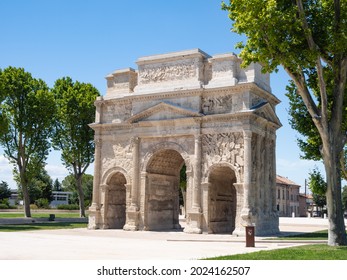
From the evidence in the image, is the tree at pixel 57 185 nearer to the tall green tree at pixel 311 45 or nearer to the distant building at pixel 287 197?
the distant building at pixel 287 197

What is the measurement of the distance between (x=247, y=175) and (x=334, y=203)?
7.92 meters

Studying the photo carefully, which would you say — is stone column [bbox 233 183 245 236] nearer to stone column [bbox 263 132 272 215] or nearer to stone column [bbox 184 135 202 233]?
stone column [bbox 184 135 202 233]

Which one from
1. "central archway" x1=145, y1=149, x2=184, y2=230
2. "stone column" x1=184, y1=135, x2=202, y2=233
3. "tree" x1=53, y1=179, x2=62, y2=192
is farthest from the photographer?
"tree" x1=53, y1=179, x2=62, y2=192

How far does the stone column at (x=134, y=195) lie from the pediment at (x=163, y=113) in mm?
1472

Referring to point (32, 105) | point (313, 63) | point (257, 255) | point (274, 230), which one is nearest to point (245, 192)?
point (274, 230)

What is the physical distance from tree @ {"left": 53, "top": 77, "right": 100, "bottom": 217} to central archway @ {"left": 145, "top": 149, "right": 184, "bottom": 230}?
46.9ft

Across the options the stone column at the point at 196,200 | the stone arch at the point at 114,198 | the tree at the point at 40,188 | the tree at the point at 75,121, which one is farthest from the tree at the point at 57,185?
the stone column at the point at 196,200

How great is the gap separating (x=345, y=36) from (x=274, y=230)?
48.9ft

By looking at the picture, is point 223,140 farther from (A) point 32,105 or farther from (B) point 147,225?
(A) point 32,105

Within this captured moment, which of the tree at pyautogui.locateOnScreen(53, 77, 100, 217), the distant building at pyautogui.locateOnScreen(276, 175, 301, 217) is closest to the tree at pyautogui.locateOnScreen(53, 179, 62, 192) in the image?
the distant building at pyautogui.locateOnScreen(276, 175, 301, 217)

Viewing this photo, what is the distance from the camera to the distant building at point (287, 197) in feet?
268

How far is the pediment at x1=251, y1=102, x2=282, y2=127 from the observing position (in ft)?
88.5

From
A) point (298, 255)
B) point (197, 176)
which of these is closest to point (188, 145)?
point (197, 176)

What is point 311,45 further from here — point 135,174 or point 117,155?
point 117,155
